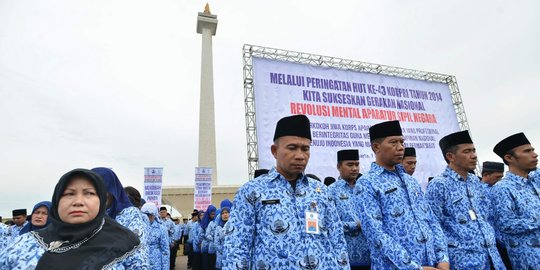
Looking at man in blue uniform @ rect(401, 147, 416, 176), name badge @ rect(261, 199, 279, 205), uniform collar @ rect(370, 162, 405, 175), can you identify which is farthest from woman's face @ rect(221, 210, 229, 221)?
name badge @ rect(261, 199, 279, 205)

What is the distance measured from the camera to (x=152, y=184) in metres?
8.91

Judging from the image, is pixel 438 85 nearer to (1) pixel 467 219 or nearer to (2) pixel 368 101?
(2) pixel 368 101

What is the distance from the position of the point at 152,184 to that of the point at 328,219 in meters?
8.07

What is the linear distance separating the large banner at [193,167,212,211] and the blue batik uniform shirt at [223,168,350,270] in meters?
7.86

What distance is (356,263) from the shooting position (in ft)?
10.8

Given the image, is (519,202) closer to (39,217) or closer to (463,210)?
(463,210)

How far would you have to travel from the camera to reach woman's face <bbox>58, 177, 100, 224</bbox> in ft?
4.99

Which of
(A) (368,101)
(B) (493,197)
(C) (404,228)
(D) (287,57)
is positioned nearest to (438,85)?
(A) (368,101)

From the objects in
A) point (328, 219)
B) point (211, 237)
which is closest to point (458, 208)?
point (328, 219)

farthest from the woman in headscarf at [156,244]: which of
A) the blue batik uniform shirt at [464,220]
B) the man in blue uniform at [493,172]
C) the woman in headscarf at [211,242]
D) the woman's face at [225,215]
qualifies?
the man in blue uniform at [493,172]

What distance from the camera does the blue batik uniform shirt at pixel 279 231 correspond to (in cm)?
164

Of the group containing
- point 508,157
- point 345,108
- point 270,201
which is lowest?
point 270,201

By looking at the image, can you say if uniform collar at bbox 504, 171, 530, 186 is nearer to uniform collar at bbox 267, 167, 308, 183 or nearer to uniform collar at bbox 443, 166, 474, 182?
uniform collar at bbox 443, 166, 474, 182

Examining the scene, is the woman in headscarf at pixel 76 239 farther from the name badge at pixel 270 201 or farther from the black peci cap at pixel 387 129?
the black peci cap at pixel 387 129
